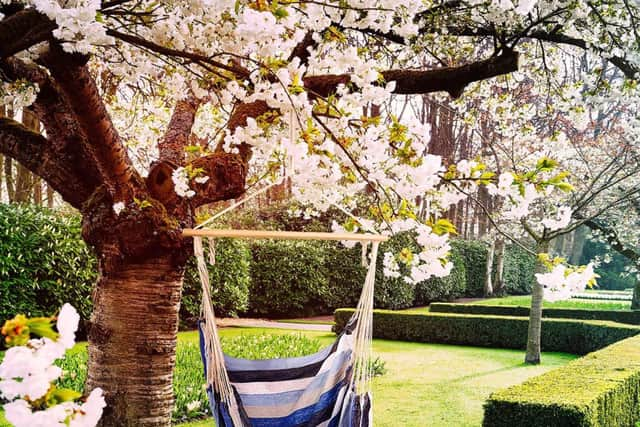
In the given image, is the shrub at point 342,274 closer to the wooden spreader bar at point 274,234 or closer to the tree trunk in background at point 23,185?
the tree trunk in background at point 23,185

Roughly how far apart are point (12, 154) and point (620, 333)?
658 cm

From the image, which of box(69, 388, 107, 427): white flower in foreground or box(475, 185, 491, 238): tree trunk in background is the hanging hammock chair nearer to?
box(69, 388, 107, 427): white flower in foreground

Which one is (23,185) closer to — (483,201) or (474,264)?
(483,201)

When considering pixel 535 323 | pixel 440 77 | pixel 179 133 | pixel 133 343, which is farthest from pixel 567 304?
pixel 133 343

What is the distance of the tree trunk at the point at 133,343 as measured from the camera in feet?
8.50

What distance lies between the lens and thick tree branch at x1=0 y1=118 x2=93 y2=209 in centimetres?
266

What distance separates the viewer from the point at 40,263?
616 centimetres

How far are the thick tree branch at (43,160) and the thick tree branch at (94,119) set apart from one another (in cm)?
14

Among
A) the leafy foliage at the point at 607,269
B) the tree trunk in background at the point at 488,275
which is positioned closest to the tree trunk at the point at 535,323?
the tree trunk in background at the point at 488,275

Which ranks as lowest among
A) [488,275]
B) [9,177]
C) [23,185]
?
[488,275]

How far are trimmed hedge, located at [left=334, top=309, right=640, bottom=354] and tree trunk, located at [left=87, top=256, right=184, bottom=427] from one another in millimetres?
5461

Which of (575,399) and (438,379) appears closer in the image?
(575,399)

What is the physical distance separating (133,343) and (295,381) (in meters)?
0.66

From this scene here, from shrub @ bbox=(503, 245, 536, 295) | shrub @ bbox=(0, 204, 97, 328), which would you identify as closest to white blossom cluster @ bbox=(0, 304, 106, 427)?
shrub @ bbox=(0, 204, 97, 328)
